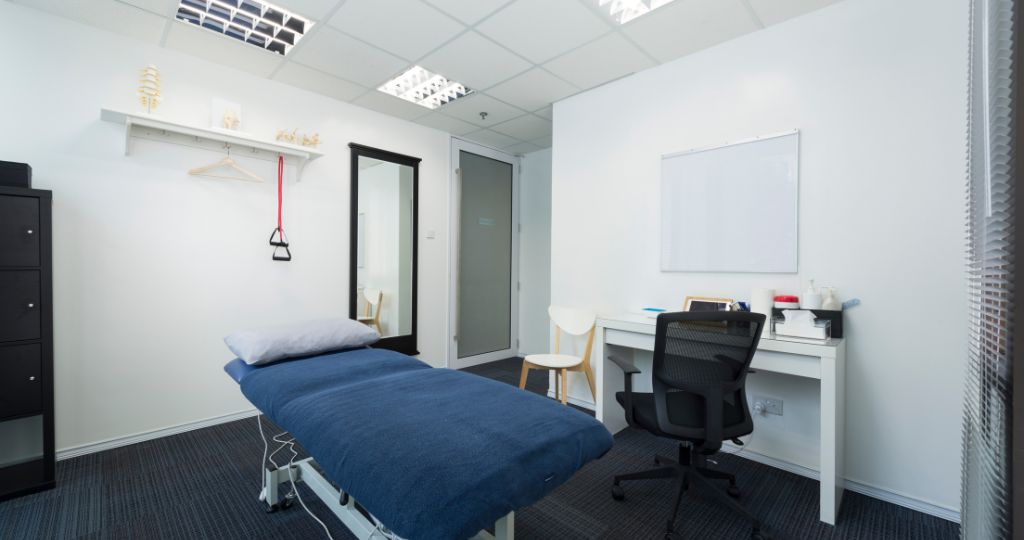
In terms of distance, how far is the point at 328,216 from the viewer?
352 cm

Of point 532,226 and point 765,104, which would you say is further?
point 532,226

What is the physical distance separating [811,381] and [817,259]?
0.70 metres

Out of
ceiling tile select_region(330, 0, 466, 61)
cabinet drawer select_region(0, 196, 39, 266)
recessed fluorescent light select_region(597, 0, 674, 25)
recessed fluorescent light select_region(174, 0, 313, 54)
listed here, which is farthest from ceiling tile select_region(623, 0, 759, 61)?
cabinet drawer select_region(0, 196, 39, 266)

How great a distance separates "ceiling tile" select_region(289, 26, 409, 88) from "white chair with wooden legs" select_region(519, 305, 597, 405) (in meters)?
2.32

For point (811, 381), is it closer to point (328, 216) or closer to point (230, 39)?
point (328, 216)

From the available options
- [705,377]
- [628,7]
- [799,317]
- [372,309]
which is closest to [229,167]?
[372,309]

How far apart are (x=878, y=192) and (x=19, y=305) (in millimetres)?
4417

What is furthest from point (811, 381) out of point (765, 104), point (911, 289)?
point (765, 104)

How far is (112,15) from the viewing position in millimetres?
2387

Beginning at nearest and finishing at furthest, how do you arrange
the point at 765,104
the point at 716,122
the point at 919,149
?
1. the point at 919,149
2. the point at 765,104
3. the point at 716,122

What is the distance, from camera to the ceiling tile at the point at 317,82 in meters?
3.06

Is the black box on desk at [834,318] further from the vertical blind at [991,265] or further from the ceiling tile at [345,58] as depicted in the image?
the ceiling tile at [345,58]

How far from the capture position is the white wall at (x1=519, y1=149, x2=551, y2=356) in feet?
16.2

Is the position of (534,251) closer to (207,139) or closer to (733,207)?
(733,207)
